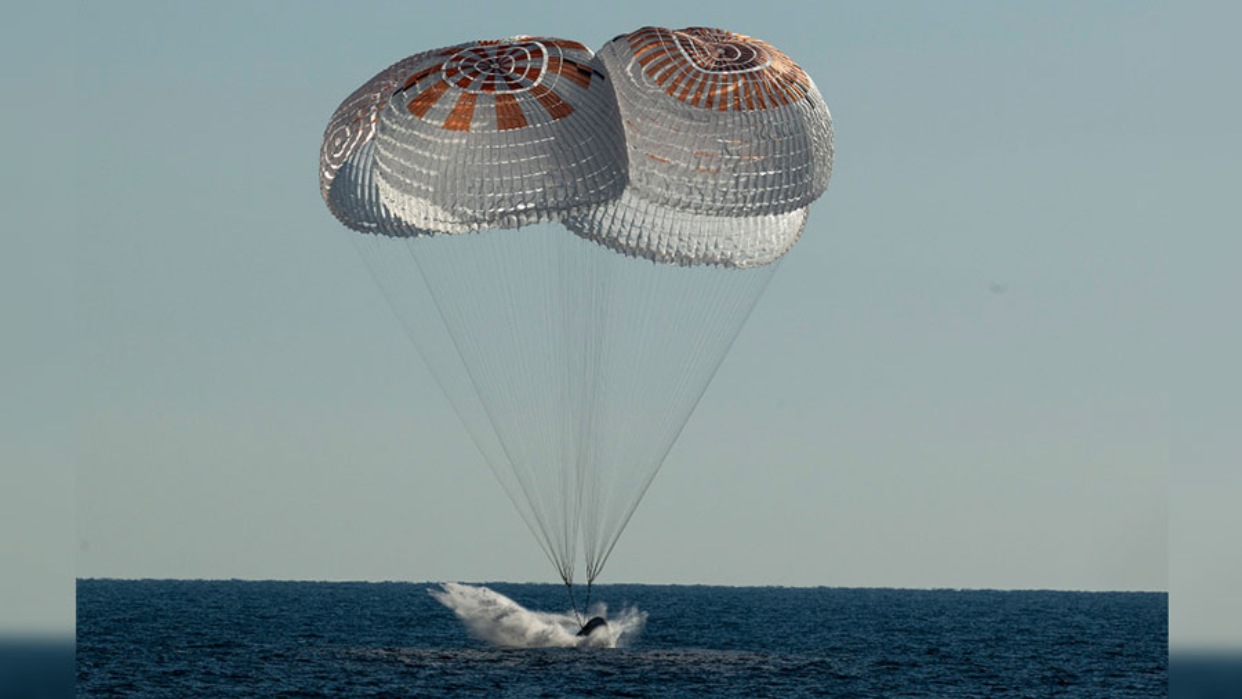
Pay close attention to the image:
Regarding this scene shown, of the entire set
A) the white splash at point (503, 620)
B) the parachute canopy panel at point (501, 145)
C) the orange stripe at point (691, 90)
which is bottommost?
the white splash at point (503, 620)

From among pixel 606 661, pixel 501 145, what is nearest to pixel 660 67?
pixel 501 145

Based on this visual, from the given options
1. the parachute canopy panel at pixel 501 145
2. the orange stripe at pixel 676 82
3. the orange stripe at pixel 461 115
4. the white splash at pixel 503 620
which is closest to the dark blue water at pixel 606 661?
the white splash at pixel 503 620

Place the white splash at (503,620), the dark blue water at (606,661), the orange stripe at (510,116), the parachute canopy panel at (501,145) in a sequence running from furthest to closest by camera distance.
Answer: the white splash at (503,620)
the dark blue water at (606,661)
the orange stripe at (510,116)
the parachute canopy panel at (501,145)

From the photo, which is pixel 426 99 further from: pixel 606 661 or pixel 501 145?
pixel 606 661

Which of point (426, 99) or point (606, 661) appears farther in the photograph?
point (606, 661)

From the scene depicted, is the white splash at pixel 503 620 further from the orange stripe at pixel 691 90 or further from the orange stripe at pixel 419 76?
the orange stripe at pixel 691 90

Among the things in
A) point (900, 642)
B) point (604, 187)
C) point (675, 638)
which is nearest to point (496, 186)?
point (604, 187)

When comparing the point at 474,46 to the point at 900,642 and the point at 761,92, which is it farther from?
the point at 900,642
